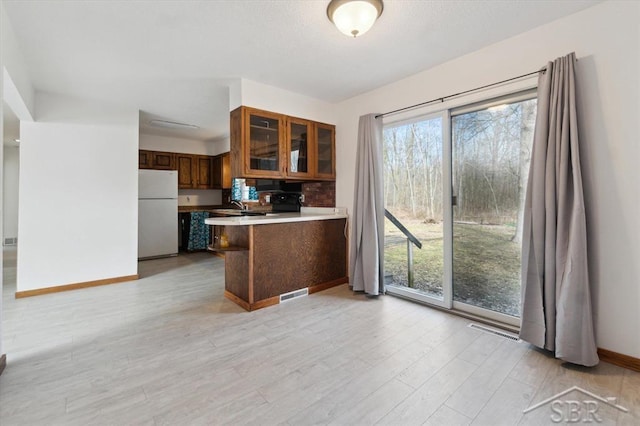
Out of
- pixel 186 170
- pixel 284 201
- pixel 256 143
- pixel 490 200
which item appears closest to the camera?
pixel 490 200

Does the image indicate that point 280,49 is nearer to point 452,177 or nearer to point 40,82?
point 452,177

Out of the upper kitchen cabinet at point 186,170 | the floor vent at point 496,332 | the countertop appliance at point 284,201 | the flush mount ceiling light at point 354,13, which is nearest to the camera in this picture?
the flush mount ceiling light at point 354,13

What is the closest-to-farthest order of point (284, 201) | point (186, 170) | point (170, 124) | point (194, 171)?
1. point (284, 201)
2. point (170, 124)
3. point (186, 170)
4. point (194, 171)

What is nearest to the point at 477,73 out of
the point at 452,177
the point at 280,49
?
the point at 452,177

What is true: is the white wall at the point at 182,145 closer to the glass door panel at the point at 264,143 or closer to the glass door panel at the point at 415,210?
the glass door panel at the point at 264,143

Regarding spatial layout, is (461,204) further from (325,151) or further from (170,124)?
(170,124)

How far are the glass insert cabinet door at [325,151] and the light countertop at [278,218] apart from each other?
1.71 ft

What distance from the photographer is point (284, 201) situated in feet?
14.1

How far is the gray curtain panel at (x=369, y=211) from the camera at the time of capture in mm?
3373

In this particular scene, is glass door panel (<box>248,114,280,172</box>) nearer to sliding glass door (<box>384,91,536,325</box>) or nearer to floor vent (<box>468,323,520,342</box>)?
sliding glass door (<box>384,91,536,325</box>)

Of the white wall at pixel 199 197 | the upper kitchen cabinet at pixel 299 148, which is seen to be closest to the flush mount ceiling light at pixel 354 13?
the upper kitchen cabinet at pixel 299 148

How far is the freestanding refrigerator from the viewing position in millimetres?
5398

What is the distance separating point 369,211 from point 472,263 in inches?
47.0

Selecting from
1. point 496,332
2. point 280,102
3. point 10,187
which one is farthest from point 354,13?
point 10,187
